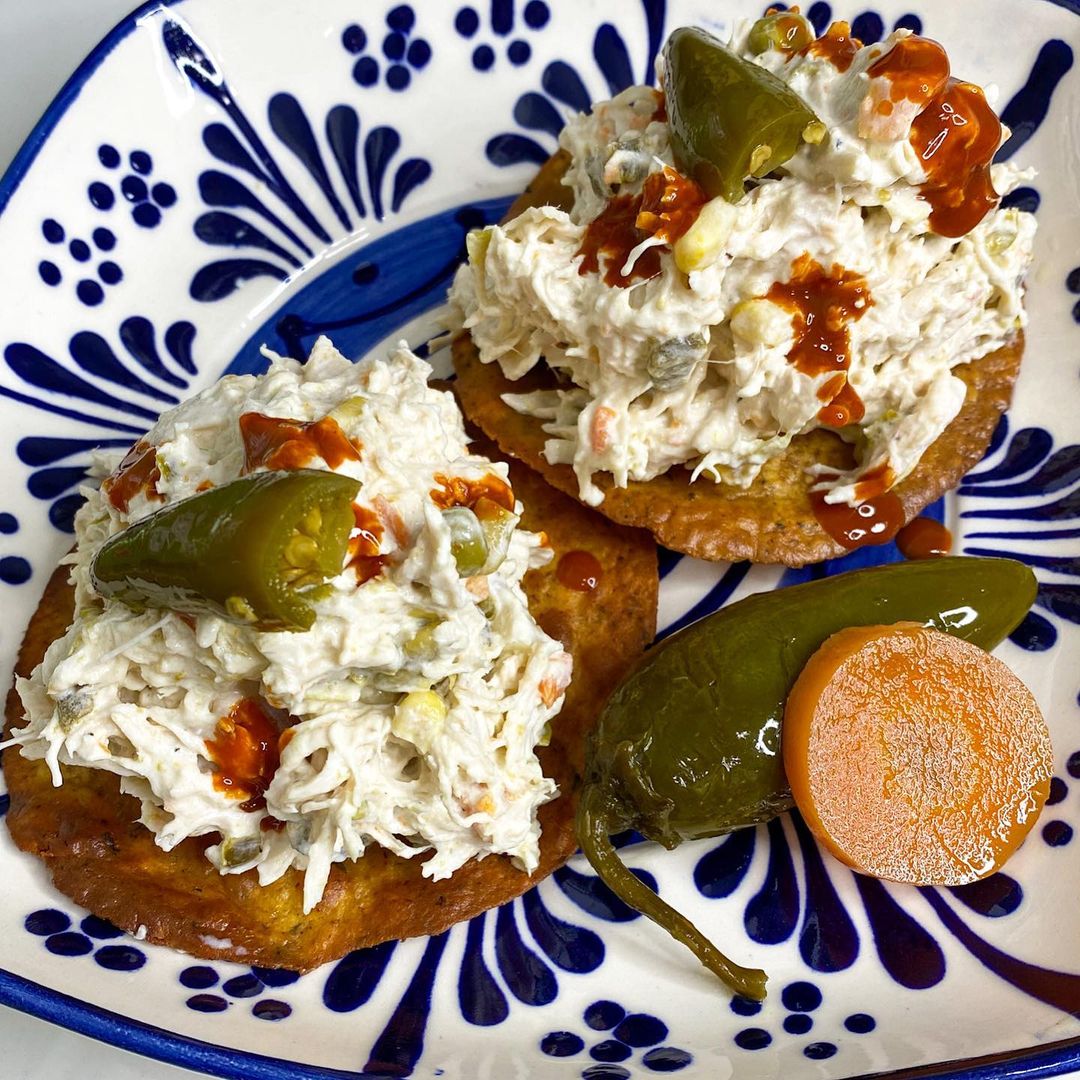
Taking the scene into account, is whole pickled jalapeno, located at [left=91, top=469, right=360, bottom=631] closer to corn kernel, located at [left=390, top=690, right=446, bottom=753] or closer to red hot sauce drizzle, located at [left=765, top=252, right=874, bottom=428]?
corn kernel, located at [left=390, top=690, right=446, bottom=753]

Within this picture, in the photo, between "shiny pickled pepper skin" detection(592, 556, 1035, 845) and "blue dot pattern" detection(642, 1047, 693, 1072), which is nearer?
"blue dot pattern" detection(642, 1047, 693, 1072)

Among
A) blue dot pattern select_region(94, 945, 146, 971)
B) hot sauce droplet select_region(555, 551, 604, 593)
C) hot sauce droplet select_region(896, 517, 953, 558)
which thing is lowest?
blue dot pattern select_region(94, 945, 146, 971)

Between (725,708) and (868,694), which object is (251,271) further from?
(868,694)

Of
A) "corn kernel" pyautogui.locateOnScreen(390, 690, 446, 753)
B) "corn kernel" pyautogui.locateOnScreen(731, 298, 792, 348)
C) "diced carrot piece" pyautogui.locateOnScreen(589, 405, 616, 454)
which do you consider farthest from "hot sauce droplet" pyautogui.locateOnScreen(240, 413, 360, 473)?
"corn kernel" pyautogui.locateOnScreen(731, 298, 792, 348)

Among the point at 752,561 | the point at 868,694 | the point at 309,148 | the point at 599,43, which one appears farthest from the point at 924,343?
the point at 309,148

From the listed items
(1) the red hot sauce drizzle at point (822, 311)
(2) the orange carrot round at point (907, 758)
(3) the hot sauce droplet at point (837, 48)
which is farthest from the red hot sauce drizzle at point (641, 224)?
(2) the orange carrot round at point (907, 758)

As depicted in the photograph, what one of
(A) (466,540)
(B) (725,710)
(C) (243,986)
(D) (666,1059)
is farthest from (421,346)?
(D) (666,1059)

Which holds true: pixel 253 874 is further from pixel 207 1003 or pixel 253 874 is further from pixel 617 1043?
pixel 617 1043
